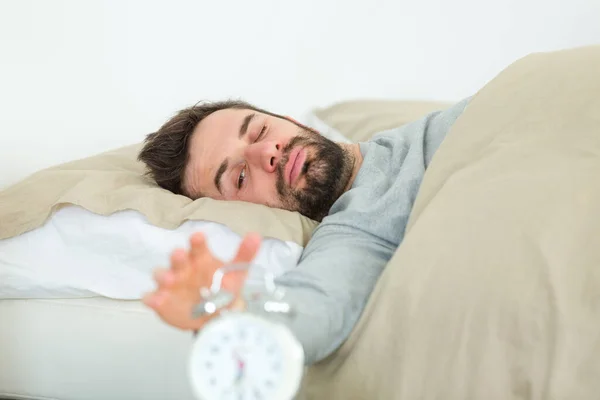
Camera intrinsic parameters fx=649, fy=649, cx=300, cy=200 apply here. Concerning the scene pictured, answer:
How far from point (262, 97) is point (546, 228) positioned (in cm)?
129

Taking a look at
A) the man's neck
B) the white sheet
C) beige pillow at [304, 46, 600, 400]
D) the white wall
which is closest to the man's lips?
the man's neck

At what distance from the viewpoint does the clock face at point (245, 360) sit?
54cm

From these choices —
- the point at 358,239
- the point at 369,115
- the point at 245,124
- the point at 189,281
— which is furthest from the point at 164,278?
the point at 369,115

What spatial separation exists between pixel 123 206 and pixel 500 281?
0.60 metres

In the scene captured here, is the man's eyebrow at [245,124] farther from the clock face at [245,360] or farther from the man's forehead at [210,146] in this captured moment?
the clock face at [245,360]

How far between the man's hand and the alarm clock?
Answer: 0.05m

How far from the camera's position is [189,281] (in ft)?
1.94

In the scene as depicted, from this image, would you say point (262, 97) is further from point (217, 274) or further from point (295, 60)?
point (217, 274)

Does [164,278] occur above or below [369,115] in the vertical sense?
above

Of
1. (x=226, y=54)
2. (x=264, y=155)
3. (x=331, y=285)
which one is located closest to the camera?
(x=331, y=285)

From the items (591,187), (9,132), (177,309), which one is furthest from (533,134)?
(9,132)

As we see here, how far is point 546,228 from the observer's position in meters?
0.71

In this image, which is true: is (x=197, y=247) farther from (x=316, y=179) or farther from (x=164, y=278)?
(x=316, y=179)

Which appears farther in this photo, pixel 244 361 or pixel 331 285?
pixel 331 285
